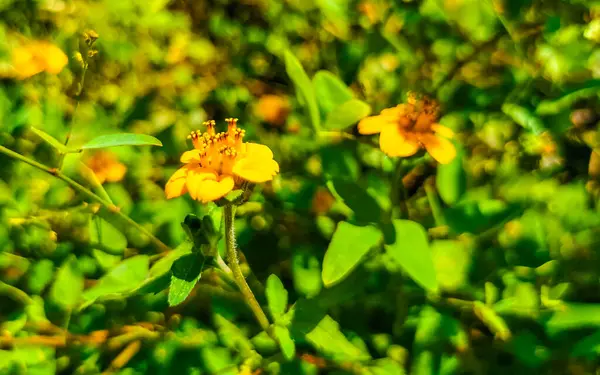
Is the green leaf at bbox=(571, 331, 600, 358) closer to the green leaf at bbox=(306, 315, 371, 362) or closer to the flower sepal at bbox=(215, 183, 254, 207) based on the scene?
the green leaf at bbox=(306, 315, 371, 362)

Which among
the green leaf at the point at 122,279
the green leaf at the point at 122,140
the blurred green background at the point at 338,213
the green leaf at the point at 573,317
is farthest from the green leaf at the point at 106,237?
the green leaf at the point at 573,317

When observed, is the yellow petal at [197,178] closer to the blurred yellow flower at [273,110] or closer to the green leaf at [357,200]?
the green leaf at [357,200]

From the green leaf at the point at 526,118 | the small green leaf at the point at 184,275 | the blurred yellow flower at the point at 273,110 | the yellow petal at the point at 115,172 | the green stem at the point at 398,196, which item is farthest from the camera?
the blurred yellow flower at the point at 273,110

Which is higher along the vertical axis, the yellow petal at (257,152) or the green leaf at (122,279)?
the yellow petal at (257,152)

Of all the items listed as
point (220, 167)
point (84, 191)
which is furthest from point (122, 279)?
point (220, 167)

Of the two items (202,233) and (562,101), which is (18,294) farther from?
(562,101)

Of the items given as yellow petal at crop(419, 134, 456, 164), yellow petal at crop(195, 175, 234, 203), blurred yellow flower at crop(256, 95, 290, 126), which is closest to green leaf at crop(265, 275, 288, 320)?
yellow petal at crop(195, 175, 234, 203)
